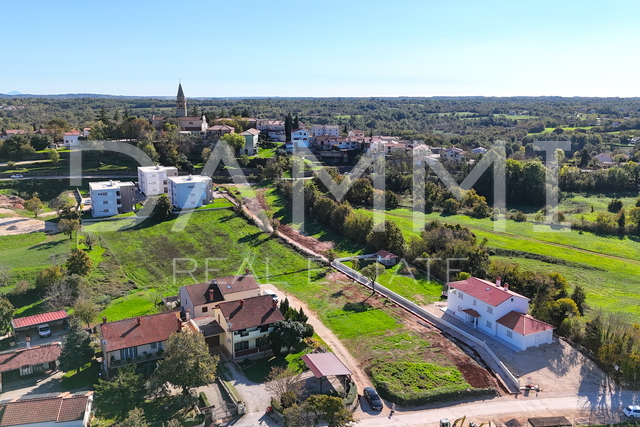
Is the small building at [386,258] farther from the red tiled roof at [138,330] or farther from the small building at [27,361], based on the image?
the small building at [27,361]

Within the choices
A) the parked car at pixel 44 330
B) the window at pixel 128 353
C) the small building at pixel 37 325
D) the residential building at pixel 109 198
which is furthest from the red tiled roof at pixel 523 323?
the residential building at pixel 109 198

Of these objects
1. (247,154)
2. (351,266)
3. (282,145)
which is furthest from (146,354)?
(282,145)

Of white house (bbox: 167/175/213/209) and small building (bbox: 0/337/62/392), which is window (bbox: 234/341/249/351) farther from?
white house (bbox: 167/175/213/209)

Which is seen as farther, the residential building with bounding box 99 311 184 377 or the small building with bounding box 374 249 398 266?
the small building with bounding box 374 249 398 266

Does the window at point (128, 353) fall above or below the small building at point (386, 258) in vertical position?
below

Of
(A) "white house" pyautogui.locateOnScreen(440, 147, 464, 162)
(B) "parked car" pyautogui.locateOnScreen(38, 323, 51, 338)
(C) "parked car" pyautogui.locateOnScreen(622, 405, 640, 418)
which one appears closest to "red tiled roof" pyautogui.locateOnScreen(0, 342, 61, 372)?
(B) "parked car" pyautogui.locateOnScreen(38, 323, 51, 338)

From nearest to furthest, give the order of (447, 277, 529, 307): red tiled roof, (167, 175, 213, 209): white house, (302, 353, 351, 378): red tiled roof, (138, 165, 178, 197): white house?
(302, 353, 351, 378): red tiled roof → (447, 277, 529, 307): red tiled roof → (167, 175, 213, 209): white house → (138, 165, 178, 197): white house

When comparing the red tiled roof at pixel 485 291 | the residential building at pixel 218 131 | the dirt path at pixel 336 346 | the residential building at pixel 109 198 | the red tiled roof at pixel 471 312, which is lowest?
the dirt path at pixel 336 346
